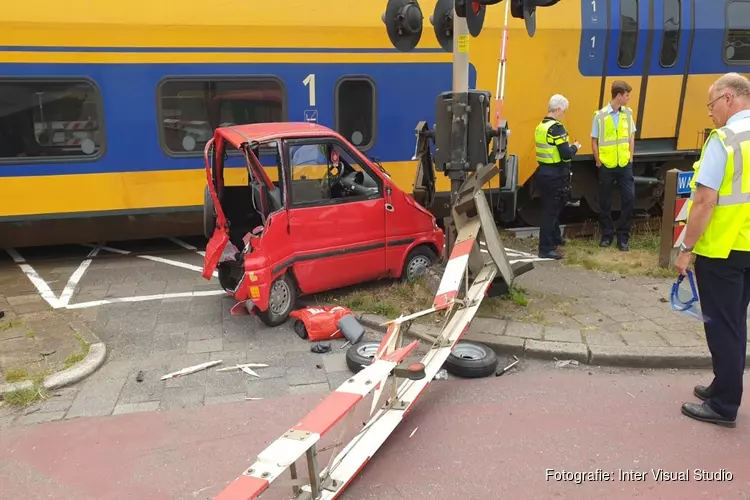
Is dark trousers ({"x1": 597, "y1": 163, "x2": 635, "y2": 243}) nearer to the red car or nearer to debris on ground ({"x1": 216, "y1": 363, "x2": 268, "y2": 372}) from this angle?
the red car

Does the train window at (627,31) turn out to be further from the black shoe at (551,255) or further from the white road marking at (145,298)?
the white road marking at (145,298)

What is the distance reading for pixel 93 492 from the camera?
3154mm

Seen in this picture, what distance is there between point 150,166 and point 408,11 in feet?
11.8

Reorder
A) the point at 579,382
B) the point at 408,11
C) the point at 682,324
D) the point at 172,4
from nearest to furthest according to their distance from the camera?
1. the point at 579,382
2. the point at 682,324
3. the point at 408,11
4. the point at 172,4

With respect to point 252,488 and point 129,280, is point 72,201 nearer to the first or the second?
point 129,280

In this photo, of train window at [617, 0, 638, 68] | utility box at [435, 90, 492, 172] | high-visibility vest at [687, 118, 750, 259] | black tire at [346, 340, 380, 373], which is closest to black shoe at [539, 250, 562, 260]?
utility box at [435, 90, 492, 172]

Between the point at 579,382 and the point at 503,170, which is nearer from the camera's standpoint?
the point at 579,382

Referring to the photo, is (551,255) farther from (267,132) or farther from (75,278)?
(75,278)

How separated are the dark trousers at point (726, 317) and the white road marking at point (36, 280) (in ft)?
18.5

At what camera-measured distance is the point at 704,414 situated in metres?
3.75

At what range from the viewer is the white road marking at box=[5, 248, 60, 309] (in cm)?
608

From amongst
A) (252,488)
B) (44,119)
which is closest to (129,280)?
(44,119)

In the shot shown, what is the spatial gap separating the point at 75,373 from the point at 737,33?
955 centimetres

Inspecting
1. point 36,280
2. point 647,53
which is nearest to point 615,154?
point 647,53
